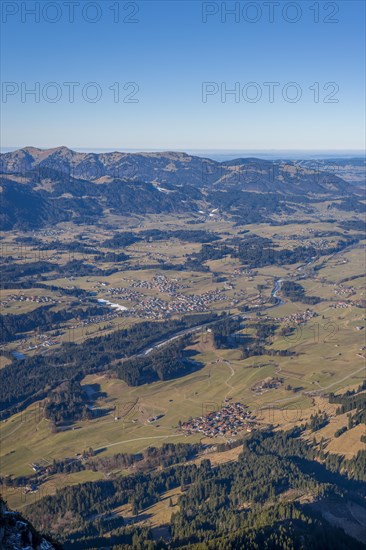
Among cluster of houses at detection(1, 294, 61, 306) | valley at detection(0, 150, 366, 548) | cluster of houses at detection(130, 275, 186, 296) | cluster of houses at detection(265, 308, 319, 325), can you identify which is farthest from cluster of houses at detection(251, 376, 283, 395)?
cluster of houses at detection(1, 294, 61, 306)

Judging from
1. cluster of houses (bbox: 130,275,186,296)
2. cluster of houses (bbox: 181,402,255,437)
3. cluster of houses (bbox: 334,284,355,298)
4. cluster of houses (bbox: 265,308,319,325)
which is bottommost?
cluster of houses (bbox: 181,402,255,437)

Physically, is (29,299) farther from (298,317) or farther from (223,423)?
(223,423)

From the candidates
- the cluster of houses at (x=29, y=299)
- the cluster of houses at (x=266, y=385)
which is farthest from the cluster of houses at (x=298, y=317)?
the cluster of houses at (x=29, y=299)

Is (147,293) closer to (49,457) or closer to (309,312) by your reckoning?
(309,312)

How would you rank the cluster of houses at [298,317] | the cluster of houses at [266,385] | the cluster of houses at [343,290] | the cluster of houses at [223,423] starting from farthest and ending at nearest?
the cluster of houses at [343,290] < the cluster of houses at [298,317] < the cluster of houses at [266,385] < the cluster of houses at [223,423]

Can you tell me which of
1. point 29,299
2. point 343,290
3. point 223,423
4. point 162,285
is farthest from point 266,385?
point 162,285

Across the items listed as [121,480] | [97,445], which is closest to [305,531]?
[121,480]

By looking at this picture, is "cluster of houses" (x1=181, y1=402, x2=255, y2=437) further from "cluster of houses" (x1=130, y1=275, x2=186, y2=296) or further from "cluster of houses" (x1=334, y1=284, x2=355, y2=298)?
"cluster of houses" (x1=334, y1=284, x2=355, y2=298)

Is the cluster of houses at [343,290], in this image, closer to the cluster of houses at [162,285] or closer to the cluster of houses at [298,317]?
the cluster of houses at [298,317]
